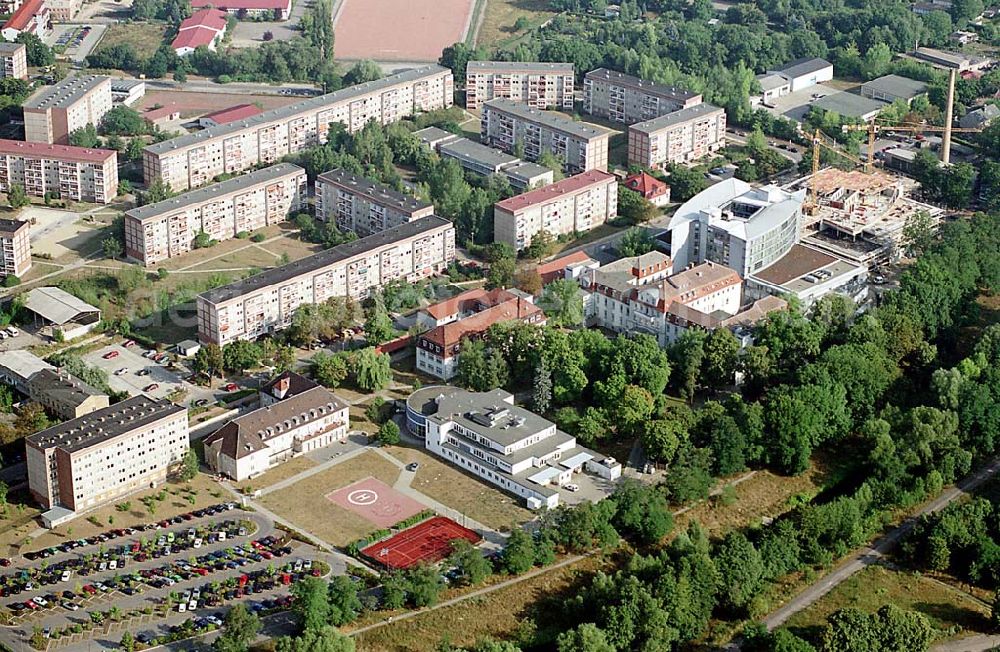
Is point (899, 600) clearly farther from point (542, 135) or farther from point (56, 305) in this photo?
point (542, 135)

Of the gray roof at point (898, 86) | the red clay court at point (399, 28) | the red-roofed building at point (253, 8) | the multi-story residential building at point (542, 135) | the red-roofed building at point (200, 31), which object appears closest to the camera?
the multi-story residential building at point (542, 135)

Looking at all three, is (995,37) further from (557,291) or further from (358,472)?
(358,472)

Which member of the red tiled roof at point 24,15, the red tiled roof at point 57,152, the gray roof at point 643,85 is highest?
the red tiled roof at point 24,15

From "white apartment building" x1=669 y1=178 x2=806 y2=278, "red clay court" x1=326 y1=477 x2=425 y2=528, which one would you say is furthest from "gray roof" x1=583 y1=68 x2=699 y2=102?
"red clay court" x1=326 y1=477 x2=425 y2=528

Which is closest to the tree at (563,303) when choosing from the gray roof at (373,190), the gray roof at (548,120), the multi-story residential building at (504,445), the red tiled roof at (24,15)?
the multi-story residential building at (504,445)

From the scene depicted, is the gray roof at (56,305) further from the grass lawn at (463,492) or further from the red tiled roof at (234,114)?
the red tiled roof at (234,114)

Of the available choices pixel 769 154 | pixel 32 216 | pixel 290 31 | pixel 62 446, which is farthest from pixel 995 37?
pixel 62 446
